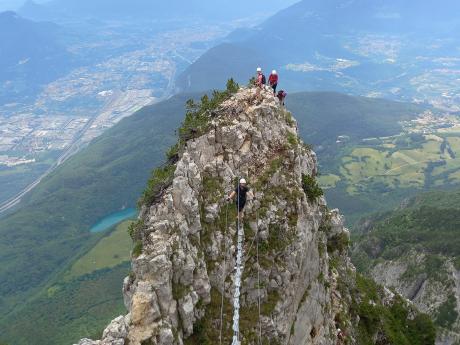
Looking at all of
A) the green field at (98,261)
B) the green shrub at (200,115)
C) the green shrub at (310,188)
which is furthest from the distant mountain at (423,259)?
the green field at (98,261)

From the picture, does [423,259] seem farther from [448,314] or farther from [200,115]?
[200,115]

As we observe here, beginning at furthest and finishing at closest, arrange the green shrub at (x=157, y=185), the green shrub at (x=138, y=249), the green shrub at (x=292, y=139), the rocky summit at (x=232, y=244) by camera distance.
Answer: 1. the green shrub at (x=292, y=139)
2. the green shrub at (x=157, y=185)
3. the green shrub at (x=138, y=249)
4. the rocky summit at (x=232, y=244)

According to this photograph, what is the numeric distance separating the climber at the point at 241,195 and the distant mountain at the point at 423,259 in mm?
62402

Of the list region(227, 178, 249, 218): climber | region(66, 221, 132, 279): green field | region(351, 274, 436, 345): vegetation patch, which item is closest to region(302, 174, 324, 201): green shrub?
region(227, 178, 249, 218): climber

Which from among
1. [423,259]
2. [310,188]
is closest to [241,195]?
[310,188]

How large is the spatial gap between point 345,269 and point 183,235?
22.0 meters

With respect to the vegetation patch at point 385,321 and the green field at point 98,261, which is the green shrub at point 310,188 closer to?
the vegetation patch at point 385,321

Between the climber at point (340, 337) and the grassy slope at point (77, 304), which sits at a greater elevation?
the climber at point (340, 337)

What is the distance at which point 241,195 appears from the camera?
95.6 ft

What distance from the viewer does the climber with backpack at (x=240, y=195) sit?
29.0m

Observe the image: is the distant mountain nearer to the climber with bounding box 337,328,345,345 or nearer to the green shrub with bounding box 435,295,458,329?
the green shrub with bounding box 435,295,458,329

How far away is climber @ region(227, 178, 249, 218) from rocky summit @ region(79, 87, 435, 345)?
0.64 meters

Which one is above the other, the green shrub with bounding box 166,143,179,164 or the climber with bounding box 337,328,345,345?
the green shrub with bounding box 166,143,179,164

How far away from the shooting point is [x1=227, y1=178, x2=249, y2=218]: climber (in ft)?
95.0
